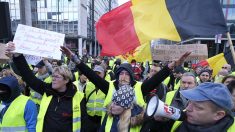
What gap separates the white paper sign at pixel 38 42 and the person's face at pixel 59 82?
64cm

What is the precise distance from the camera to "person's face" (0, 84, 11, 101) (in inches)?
129

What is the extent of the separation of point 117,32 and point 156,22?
30.4 inches

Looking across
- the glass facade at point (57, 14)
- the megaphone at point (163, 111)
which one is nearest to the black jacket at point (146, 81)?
the megaphone at point (163, 111)

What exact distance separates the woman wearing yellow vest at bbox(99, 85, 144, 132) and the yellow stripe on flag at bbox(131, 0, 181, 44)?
1.84 meters

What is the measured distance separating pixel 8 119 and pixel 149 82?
189cm

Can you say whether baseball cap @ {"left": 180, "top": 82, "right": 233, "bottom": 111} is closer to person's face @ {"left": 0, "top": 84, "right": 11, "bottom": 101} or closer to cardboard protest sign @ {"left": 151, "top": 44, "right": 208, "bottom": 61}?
person's face @ {"left": 0, "top": 84, "right": 11, "bottom": 101}

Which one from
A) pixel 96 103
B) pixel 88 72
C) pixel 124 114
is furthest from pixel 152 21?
pixel 124 114

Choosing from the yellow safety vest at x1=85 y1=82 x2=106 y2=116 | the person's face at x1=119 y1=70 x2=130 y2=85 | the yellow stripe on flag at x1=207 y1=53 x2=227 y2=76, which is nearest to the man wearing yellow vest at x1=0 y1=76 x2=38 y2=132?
the person's face at x1=119 y1=70 x2=130 y2=85

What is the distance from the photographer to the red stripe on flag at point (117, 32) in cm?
496

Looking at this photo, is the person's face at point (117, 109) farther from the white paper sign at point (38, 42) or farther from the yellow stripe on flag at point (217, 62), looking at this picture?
the yellow stripe on flag at point (217, 62)

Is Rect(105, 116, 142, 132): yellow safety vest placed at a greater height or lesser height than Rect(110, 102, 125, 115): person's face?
lesser

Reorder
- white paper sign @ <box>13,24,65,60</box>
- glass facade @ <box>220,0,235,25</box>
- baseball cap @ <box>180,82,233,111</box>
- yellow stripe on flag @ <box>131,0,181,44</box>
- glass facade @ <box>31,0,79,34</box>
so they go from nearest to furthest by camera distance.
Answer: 1. baseball cap @ <box>180,82,233,111</box>
2. white paper sign @ <box>13,24,65,60</box>
3. yellow stripe on flag @ <box>131,0,181,44</box>
4. glass facade @ <box>220,0,235,25</box>
5. glass facade @ <box>31,0,79,34</box>

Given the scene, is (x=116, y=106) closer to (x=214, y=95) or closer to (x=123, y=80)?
(x=123, y=80)

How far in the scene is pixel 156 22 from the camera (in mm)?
4762
